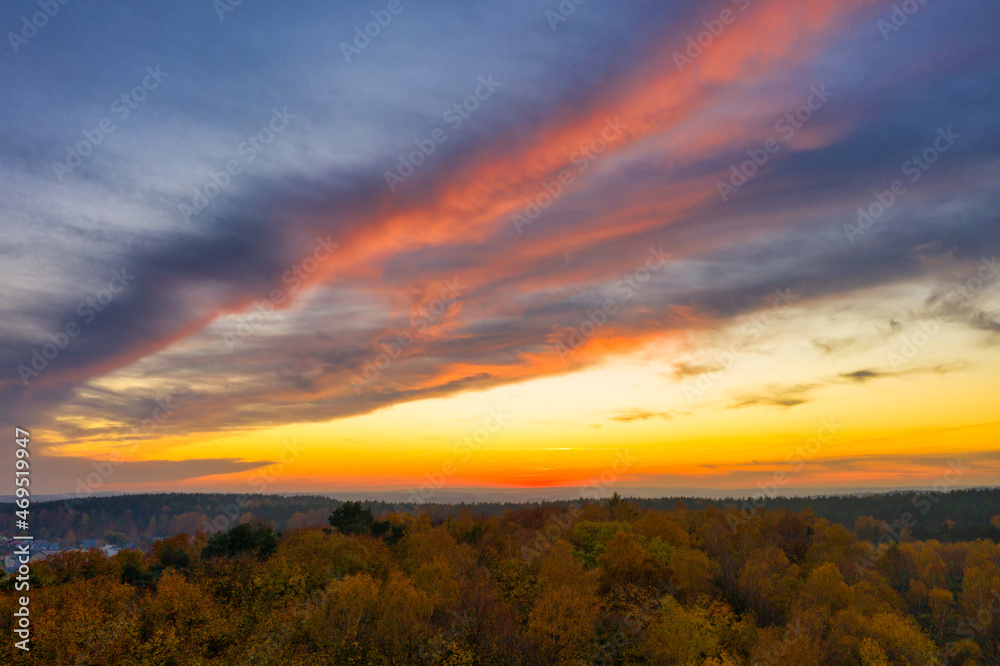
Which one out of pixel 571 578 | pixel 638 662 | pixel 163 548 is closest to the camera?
pixel 638 662

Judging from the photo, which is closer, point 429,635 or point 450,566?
point 429,635

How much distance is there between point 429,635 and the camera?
69875 millimetres

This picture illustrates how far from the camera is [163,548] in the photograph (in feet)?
349

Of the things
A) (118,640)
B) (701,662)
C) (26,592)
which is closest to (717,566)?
(701,662)

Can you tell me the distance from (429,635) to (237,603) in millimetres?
32614

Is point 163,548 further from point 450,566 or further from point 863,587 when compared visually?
point 863,587

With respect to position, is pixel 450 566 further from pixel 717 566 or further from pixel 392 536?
pixel 717 566

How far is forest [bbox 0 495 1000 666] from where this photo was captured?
221ft

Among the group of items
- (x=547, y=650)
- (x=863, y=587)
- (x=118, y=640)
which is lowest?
(x=863, y=587)

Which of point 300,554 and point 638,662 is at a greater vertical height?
point 300,554

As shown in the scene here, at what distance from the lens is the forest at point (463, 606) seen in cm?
6725

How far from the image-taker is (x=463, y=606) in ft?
260

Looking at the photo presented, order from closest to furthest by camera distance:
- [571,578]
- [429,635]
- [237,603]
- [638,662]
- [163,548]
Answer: [429,635]
[638,662]
[237,603]
[571,578]
[163,548]

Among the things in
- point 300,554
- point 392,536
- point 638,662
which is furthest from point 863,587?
point 300,554
